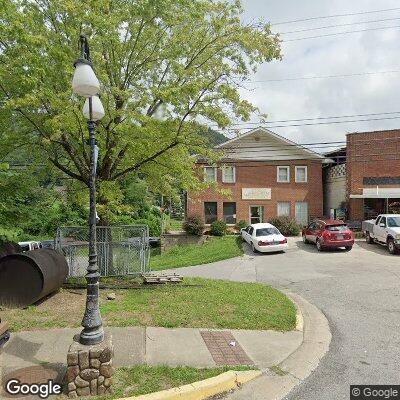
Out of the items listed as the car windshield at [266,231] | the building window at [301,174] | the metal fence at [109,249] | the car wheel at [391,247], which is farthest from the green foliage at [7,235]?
the building window at [301,174]

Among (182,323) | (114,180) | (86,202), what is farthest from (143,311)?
(86,202)

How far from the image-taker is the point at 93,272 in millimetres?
5375

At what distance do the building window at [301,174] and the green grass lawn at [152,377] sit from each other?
1133 inches

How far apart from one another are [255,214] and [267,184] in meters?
2.76

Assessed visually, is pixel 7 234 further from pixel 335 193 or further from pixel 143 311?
pixel 335 193

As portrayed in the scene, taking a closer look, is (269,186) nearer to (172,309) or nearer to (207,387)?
(172,309)

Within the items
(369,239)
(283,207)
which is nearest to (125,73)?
(369,239)

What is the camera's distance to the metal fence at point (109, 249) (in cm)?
1175

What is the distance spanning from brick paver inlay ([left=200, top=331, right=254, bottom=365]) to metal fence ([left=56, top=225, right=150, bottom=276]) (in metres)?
5.61

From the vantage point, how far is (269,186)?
3278 centimetres

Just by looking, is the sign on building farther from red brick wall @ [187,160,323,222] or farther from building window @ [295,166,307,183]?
building window @ [295,166,307,183]

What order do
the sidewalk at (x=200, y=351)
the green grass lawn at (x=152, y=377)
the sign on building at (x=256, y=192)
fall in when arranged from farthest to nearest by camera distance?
the sign on building at (x=256, y=192), the sidewalk at (x=200, y=351), the green grass lawn at (x=152, y=377)

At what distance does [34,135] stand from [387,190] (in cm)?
2652

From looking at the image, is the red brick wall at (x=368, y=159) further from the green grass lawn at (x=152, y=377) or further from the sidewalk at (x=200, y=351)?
the green grass lawn at (x=152, y=377)
